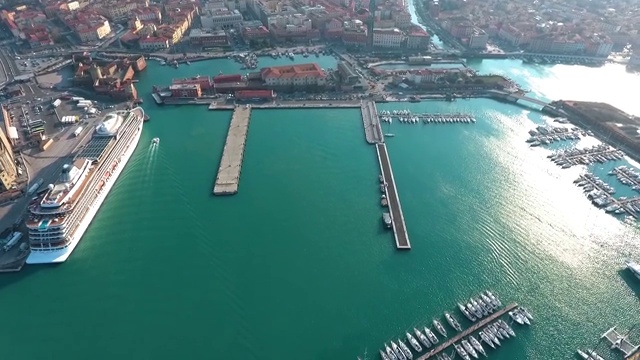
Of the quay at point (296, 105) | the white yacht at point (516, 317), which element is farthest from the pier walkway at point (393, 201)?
the quay at point (296, 105)

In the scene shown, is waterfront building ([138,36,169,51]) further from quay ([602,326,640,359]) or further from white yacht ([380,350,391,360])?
quay ([602,326,640,359])

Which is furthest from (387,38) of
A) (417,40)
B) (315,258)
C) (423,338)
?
(423,338)

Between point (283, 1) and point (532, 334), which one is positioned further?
point (283, 1)

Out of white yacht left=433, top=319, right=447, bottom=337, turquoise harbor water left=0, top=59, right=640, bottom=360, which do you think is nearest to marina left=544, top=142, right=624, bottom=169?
turquoise harbor water left=0, top=59, right=640, bottom=360

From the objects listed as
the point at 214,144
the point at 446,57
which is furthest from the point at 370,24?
the point at 214,144

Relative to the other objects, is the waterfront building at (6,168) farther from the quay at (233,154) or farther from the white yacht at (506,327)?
the white yacht at (506,327)

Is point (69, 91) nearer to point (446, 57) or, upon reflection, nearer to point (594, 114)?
point (446, 57)

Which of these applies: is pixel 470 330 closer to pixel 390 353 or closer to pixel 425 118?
pixel 390 353
